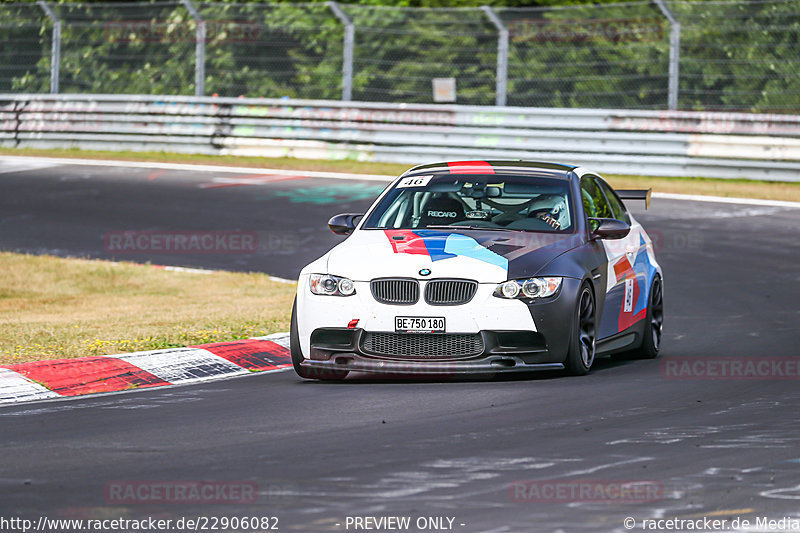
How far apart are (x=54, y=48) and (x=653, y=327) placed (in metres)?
19.9

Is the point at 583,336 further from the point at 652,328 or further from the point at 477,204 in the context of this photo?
the point at 652,328

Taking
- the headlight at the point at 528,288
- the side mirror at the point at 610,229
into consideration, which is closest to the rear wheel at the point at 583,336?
the headlight at the point at 528,288

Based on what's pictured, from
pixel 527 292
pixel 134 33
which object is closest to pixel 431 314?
pixel 527 292

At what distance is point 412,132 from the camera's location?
2483 cm

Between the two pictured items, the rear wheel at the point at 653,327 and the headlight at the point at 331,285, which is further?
the rear wheel at the point at 653,327

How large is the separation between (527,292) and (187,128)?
62.7 ft

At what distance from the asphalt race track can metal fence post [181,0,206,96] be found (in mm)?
16125

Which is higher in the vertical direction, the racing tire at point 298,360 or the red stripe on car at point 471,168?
the red stripe on car at point 471,168

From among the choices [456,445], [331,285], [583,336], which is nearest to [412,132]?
[583,336]

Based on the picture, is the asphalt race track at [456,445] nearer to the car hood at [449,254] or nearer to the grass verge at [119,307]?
the car hood at [449,254]

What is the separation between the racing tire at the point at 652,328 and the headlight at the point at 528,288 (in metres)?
2.03

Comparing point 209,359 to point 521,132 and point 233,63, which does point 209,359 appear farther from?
point 233,63

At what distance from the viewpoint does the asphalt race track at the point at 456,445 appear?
17.6ft

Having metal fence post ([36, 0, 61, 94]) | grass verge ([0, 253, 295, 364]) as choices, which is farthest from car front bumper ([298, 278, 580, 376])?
metal fence post ([36, 0, 61, 94])
